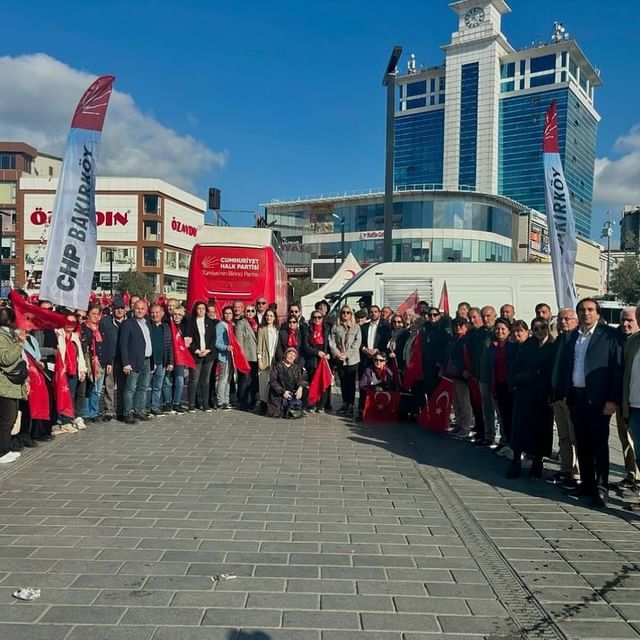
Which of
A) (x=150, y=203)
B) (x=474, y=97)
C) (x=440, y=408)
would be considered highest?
(x=474, y=97)

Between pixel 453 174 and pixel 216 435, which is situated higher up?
pixel 453 174

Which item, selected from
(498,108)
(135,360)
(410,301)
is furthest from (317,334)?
(498,108)

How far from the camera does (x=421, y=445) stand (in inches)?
331

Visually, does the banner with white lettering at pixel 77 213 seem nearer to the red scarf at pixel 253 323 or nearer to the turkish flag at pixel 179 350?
the turkish flag at pixel 179 350

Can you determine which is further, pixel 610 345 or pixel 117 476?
pixel 117 476

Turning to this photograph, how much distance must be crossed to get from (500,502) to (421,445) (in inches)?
102

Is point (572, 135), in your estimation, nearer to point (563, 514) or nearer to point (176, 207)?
point (176, 207)

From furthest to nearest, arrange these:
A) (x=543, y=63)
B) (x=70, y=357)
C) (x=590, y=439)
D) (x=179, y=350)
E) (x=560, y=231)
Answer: (x=543, y=63) → (x=179, y=350) → (x=560, y=231) → (x=70, y=357) → (x=590, y=439)

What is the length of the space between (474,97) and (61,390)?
453 ft

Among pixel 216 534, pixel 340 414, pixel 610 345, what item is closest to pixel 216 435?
pixel 340 414

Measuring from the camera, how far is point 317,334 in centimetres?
1096

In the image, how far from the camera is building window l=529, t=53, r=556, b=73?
131 metres

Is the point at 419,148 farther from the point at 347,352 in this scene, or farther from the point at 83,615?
the point at 83,615

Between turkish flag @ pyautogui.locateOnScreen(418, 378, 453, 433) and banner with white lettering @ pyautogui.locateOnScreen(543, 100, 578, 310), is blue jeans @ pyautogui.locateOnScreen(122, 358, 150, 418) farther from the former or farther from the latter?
banner with white lettering @ pyautogui.locateOnScreen(543, 100, 578, 310)
